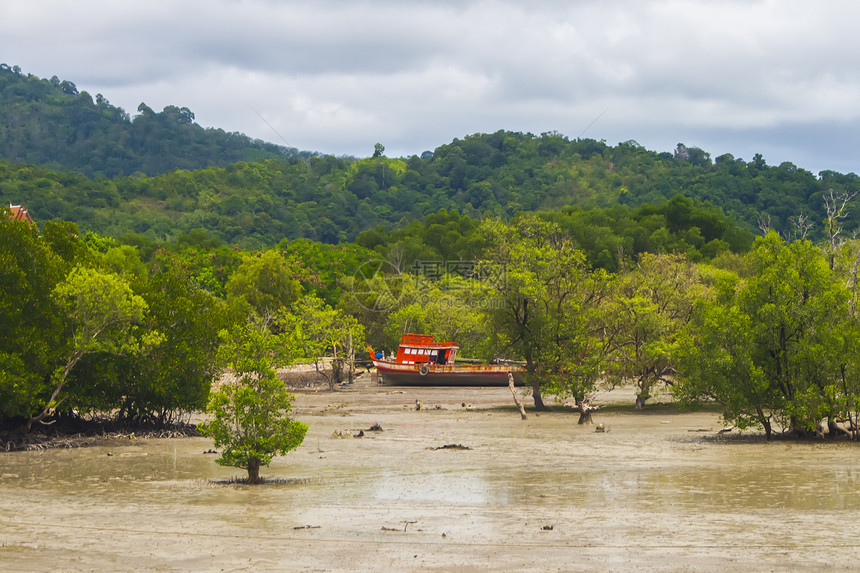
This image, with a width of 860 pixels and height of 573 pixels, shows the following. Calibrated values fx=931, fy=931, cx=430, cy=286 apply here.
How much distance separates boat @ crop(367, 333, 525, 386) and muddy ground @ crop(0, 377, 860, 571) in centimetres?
2983

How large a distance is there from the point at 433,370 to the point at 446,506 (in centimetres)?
4176

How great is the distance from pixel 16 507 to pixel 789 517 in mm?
12948

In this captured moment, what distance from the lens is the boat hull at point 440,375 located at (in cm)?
5755

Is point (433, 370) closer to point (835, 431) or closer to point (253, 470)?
point (835, 431)

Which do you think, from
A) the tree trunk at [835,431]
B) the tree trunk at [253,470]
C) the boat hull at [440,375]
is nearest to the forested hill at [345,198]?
the boat hull at [440,375]

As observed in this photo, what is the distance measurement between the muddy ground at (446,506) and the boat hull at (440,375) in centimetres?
2967

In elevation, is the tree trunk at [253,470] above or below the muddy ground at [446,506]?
above

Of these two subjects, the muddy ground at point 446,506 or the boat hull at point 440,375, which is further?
the boat hull at point 440,375

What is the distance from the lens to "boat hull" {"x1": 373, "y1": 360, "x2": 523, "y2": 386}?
2266 inches
